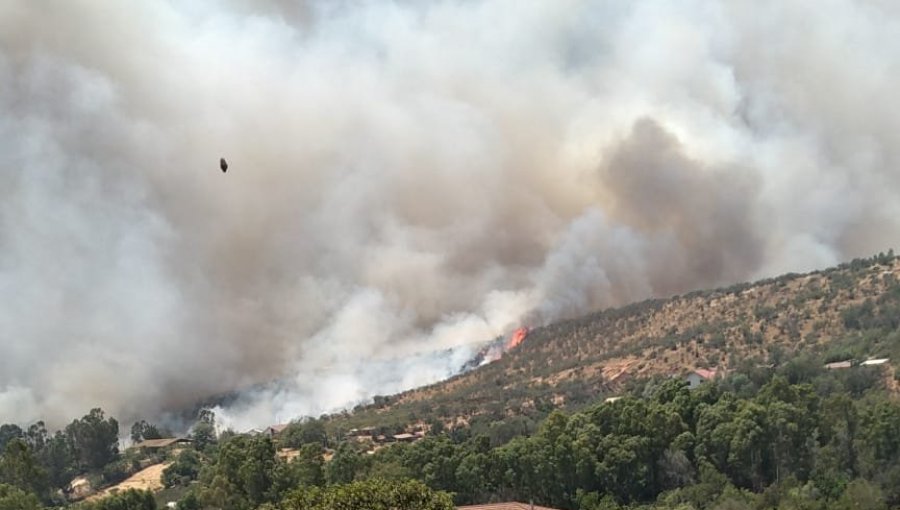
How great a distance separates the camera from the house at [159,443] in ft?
324

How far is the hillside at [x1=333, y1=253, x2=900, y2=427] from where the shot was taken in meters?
94.4

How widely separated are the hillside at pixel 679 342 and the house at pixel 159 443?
18.2 metres

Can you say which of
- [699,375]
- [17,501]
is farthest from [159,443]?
A: [699,375]

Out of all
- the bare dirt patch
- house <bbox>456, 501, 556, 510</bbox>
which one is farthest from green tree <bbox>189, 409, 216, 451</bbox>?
house <bbox>456, 501, 556, 510</bbox>

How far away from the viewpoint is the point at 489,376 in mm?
114938

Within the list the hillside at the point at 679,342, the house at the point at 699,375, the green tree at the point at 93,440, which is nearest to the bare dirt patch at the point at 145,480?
the green tree at the point at 93,440

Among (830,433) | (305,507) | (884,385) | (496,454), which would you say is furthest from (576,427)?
(305,507)

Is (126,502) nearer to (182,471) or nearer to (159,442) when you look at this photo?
(182,471)

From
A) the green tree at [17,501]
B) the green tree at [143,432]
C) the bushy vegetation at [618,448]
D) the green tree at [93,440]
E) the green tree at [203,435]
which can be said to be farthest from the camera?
the green tree at [143,432]

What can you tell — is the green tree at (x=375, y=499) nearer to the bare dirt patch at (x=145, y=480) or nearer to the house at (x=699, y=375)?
the bare dirt patch at (x=145, y=480)

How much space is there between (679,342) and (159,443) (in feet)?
196

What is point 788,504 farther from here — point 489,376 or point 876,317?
point 489,376

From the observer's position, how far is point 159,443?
339 ft

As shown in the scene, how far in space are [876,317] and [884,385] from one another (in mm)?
20171
